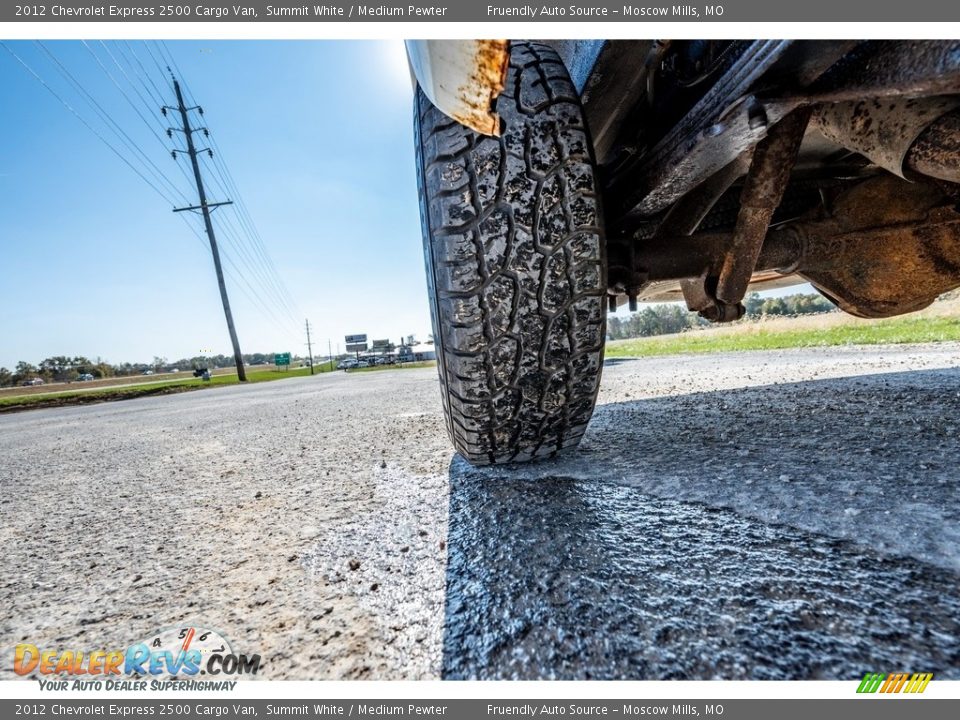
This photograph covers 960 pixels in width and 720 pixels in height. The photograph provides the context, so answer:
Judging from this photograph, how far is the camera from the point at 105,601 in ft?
2.41

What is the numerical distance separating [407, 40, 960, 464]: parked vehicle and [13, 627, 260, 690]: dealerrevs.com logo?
63 centimetres

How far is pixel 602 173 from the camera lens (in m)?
1.35

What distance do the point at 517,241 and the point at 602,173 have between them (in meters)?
0.63

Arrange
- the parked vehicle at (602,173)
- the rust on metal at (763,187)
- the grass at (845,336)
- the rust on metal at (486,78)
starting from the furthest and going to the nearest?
the grass at (845,336) → the rust on metal at (763,187) → the parked vehicle at (602,173) → the rust on metal at (486,78)

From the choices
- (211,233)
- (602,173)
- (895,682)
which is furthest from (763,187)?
(211,233)

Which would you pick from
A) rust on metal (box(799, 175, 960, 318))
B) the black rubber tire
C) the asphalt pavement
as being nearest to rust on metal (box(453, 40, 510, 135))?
the black rubber tire

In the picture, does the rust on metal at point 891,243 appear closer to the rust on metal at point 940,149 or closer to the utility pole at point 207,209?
the rust on metal at point 940,149

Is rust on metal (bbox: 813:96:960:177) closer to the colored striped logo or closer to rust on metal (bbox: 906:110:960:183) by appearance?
rust on metal (bbox: 906:110:960:183)

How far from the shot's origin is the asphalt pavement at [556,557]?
49 cm

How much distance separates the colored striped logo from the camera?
16.8 inches

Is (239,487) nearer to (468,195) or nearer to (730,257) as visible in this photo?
(468,195)

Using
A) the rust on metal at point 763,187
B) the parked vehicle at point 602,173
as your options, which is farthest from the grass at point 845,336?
the rust on metal at point 763,187
